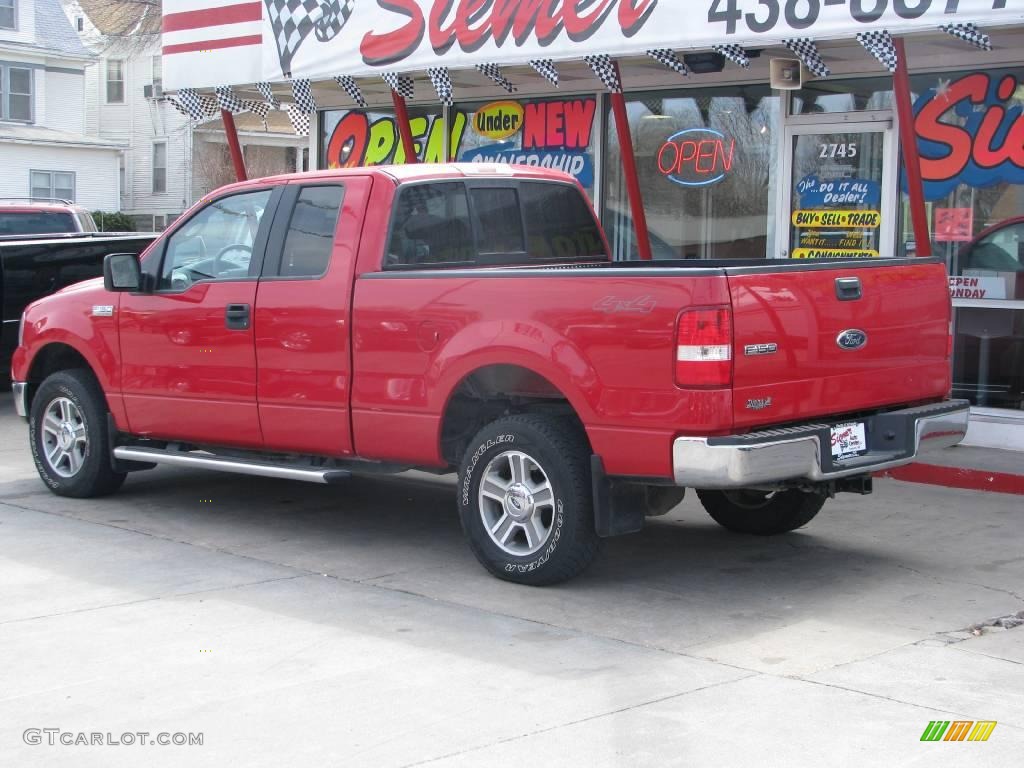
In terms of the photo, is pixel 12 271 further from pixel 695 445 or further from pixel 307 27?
pixel 695 445

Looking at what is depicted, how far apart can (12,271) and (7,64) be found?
31.6 meters

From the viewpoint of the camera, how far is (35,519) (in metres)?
8.42

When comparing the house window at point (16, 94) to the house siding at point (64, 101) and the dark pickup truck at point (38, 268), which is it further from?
the dark pickup truck at point (38, 268)

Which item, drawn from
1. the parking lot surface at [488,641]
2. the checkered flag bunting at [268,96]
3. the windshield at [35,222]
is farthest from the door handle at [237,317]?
the windshield at [35,222]

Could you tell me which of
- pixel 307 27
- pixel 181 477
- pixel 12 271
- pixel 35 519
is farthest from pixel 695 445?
pixel 12 271

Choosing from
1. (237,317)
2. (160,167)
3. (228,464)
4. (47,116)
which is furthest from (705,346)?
(160,167)

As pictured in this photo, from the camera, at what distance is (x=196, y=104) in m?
14.5

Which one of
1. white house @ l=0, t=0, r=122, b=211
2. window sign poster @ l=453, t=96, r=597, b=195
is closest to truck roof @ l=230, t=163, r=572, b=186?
window sign poster @ l=453, t=96, r=597, b=195

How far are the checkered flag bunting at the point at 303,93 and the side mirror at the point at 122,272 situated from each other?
4.90 meters

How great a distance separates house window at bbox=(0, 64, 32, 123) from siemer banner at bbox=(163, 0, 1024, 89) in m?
30.3

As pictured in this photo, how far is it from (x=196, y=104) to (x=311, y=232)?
7418 mm

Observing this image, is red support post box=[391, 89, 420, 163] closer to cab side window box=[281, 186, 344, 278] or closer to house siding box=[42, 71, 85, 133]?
cab side window box=[281, 186, 344, 278]

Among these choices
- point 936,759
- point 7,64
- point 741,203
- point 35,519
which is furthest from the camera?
point 7,64

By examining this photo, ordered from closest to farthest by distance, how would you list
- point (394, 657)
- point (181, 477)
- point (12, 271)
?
point (394, 657) < point (181, 477) < point (12, 271)
